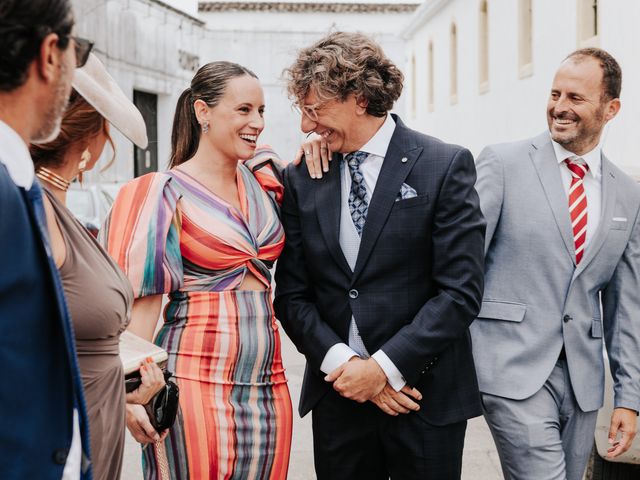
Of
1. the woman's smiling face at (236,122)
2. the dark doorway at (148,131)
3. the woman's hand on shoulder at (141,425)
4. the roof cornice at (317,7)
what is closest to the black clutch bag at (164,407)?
the woman's hand on shoulder at (141,425)

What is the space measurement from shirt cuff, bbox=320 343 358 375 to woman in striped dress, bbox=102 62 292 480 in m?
0.24

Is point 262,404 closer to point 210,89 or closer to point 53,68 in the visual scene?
point 210,89

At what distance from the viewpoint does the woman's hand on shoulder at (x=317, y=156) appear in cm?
347

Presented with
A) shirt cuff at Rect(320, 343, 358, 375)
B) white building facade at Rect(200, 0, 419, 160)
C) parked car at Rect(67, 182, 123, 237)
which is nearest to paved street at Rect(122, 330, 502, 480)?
shirt cuff at Rect(320, 343, 358, 375)

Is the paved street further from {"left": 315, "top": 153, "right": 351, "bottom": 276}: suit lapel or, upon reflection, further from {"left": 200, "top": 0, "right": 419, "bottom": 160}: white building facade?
{"left": 200, "top": 0, "right": 419, "bottom": 160}: white building facade

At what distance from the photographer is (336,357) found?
326cm

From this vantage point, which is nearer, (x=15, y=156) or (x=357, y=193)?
(x=15, y=156)

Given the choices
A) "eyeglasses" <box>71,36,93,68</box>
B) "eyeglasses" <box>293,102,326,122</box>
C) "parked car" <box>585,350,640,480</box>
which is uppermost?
"eyeglasses" <box>293,102,326,122</box>

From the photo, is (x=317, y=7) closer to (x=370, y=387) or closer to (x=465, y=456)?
(x=465, y=456)

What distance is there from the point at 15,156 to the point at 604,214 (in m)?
2.55

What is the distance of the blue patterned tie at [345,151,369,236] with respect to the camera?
3.36 metres

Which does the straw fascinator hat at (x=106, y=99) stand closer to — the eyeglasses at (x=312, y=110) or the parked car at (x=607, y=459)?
the eyeglasses at (x=312, y=110)

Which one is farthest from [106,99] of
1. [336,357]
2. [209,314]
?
[336,357]

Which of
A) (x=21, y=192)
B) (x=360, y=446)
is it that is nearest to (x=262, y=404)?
(x=360, y=446)
